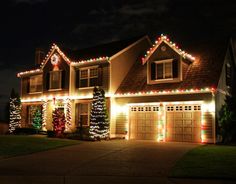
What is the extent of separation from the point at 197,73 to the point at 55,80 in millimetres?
13185

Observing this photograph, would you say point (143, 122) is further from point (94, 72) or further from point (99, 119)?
point (94, 72)

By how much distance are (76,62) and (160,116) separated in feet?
29.2

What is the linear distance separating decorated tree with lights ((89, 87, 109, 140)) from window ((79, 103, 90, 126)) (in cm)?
336

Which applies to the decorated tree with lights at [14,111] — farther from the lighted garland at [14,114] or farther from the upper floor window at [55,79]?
the upper floor window at [55,79]

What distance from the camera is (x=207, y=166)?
12156 millimetres

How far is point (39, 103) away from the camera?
105 feet

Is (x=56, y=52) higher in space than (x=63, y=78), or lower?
higher

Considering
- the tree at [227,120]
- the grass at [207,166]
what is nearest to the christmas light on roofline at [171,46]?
the tree at [227,120]

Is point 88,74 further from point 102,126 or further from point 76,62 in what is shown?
point 102,126

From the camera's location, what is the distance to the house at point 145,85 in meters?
→ 22.0

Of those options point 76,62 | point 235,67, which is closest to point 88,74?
point 76,62

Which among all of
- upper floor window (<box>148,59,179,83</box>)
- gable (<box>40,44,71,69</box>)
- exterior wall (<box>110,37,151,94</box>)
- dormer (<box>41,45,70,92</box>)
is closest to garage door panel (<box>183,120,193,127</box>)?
upper floor window (<box>148,59,179,83</box>)

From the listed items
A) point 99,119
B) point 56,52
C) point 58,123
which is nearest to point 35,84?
point 56,52

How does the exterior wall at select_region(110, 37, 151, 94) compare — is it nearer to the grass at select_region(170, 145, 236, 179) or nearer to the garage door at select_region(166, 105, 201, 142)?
the garage door at select_region(166, 105, 201, 142)
